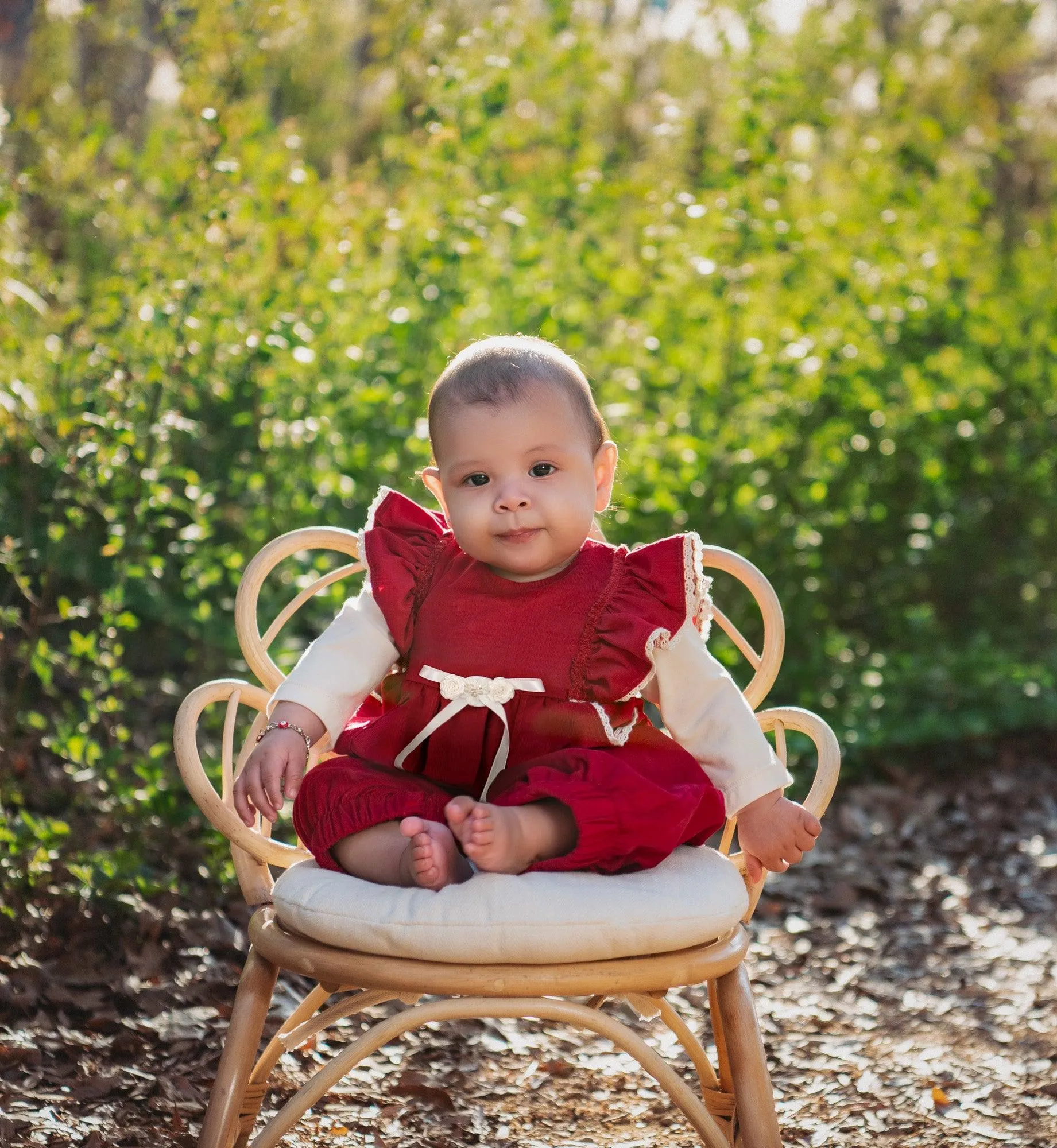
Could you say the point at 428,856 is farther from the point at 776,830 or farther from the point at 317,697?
the point at 776,830

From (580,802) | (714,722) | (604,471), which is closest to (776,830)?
(714,722)

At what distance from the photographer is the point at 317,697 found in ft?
6.50

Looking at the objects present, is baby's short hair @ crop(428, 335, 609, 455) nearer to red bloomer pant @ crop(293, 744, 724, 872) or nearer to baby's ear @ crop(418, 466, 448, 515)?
baby's ear @ crop(418, 466, 448, 515)

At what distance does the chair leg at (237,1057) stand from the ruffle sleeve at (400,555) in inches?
21.3

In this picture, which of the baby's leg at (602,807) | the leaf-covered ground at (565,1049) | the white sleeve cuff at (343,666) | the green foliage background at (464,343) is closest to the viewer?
the baby's leg at (602,807)

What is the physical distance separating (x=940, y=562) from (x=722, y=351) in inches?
50.6

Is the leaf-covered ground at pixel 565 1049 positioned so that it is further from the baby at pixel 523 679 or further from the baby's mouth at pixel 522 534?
the baby's mouth at pixel 522 534

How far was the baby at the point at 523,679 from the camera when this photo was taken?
1845 millimetres

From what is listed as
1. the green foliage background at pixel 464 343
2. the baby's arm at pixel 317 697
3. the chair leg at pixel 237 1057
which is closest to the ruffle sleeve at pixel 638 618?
the baby's arm at pixel 317 697

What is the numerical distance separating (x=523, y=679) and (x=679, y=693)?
9.3 inches

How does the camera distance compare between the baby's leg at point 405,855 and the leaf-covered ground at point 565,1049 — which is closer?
the baby's leg at point 405,855

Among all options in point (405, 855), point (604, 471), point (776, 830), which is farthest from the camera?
point (604, 471)

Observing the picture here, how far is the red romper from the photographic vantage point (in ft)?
6.10

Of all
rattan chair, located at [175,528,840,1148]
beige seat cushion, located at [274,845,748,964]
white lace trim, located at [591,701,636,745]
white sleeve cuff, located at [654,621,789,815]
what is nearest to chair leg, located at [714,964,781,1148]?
rattan chair, located at [175,528,840,1148]
